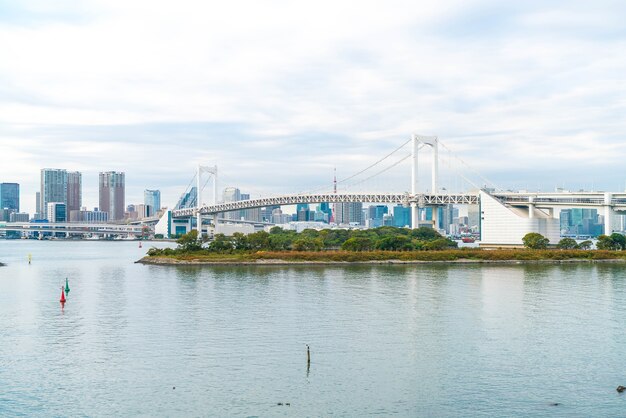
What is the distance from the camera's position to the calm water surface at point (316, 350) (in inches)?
334

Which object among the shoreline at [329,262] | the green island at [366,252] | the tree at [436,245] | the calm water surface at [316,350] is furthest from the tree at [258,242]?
the calm water surface at [316,350]

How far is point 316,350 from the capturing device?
11.1 m

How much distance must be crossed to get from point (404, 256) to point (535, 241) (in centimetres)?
795

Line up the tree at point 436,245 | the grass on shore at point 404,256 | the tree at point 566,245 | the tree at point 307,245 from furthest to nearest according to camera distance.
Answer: the tree at point 566,245, the tree at point 436,245, the tree at point 307,245, the grass on shore at point 404,256

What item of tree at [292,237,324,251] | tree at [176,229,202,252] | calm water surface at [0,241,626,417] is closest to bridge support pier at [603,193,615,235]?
tree at [292,237,324,251]

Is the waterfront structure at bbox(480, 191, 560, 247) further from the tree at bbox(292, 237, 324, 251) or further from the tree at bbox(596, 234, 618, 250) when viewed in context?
the tree at bbox(292, 237, 324, 251)

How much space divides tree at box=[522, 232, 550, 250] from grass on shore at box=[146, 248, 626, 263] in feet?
4.88

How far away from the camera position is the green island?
98.4 feet

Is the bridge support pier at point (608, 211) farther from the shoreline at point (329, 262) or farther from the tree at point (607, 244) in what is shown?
the shoreline at point (329, 262)

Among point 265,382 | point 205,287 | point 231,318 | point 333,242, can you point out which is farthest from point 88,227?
point 265,382

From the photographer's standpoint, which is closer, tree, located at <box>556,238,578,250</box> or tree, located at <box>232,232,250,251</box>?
tree, located at <box>232,232,250,251</box>

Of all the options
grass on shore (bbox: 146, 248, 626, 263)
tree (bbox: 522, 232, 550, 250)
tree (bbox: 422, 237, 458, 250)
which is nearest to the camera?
grass on shore (bbox: 146, 248, 626, 263)

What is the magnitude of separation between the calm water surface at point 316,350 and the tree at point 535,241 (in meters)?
14.4

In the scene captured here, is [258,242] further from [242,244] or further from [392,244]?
[392,244]
